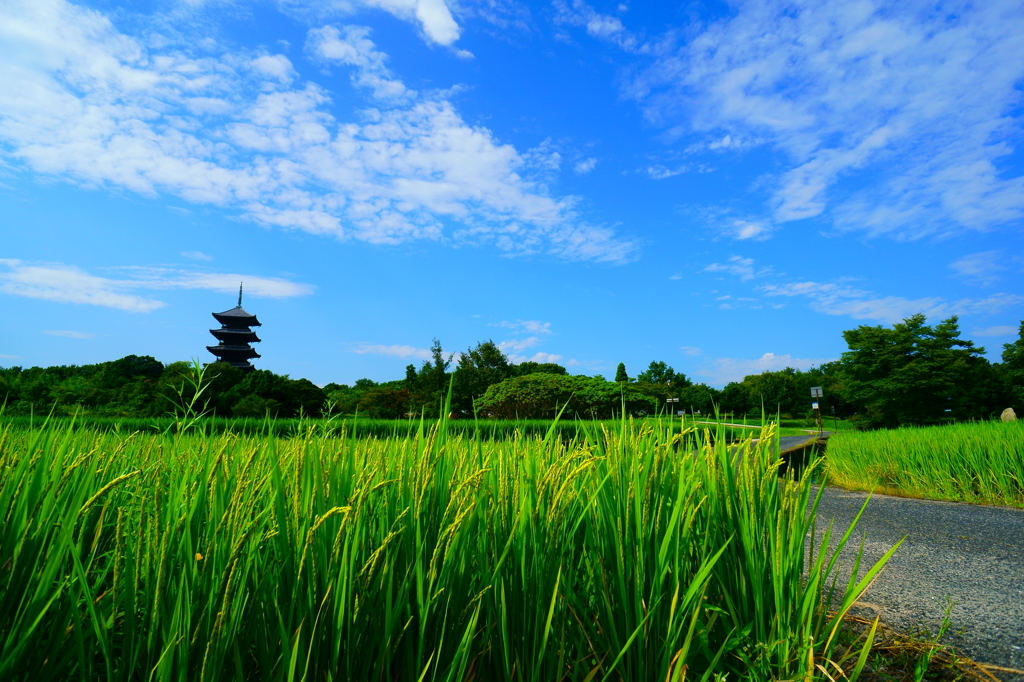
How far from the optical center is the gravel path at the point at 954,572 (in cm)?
252

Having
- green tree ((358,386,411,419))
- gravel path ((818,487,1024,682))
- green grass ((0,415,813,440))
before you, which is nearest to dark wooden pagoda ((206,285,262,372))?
green tree ((358,386,411,419))

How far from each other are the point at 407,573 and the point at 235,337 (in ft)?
197

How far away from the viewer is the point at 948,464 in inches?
270

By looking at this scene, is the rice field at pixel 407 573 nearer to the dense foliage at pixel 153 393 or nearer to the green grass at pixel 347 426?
the green grass at pixel 347 426

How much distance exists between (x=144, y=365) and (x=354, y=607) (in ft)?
154

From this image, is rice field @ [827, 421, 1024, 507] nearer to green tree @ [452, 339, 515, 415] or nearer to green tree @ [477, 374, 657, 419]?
green tree @ [477, 374, 657, 419]

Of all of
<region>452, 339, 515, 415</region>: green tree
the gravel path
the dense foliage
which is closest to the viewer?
the gravel path

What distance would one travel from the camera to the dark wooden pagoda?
52.9 m

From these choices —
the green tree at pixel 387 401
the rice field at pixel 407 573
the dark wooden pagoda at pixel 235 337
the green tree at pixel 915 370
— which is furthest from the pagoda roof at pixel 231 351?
the rice field at pixel 407 573

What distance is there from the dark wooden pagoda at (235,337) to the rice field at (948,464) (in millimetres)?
54618

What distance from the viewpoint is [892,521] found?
5.05 m

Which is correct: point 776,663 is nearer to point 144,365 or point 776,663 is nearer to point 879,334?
point 879,334

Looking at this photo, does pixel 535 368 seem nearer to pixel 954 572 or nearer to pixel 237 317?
pixel 237 317

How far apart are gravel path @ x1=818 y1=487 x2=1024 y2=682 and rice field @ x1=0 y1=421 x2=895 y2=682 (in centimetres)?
75
